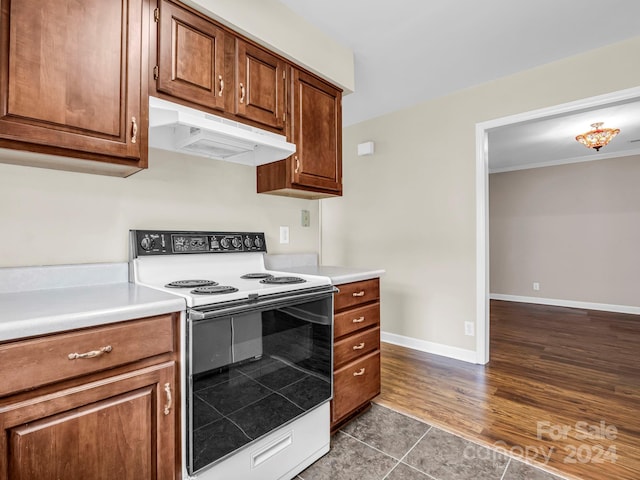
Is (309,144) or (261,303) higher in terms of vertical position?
(309,144)

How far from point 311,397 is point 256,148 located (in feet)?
4.32

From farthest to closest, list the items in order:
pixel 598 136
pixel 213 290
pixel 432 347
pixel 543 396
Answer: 1. pixel 598 136
2. pixel 432 347
3. pixel 543 396
4. pixel 213 290

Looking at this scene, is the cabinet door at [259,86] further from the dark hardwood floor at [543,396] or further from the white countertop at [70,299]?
the dark hardwood floor at [543,396]

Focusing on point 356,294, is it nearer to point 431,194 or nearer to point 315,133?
point 315,133

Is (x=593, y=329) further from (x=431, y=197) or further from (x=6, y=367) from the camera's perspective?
(x=6, y=367)

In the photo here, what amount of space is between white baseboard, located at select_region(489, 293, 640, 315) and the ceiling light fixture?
2.67m

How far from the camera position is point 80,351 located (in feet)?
3.10

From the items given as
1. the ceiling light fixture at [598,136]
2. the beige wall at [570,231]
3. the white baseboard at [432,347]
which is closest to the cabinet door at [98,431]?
the white baseboard at [432,347]

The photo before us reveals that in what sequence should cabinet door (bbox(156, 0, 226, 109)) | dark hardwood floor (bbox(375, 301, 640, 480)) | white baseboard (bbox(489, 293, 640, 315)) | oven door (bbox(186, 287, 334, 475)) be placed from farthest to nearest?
1. white baseboard (bbox(489, 293, 640, 315))
2. dark hardwood floor (bbox(375, 301, 640, 480))
3. cabinet door (bbox(156, 0, 226, 109))
4. oven door (bbox(186, 287, 334, 475))

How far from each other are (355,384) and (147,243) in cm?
135

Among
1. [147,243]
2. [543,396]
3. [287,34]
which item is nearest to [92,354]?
[147,243]

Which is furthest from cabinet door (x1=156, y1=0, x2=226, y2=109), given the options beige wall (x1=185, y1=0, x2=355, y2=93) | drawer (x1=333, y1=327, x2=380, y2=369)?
drawer (x1=333, y1=327, x2=380, y2=369)

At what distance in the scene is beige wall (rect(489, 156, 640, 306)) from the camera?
16.0 feet

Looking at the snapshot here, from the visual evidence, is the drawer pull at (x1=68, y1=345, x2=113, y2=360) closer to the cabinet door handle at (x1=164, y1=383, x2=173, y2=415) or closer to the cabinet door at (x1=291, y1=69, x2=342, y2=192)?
the cabinet door handle at (x1=164, y1=383, x2=173, y2=415)
